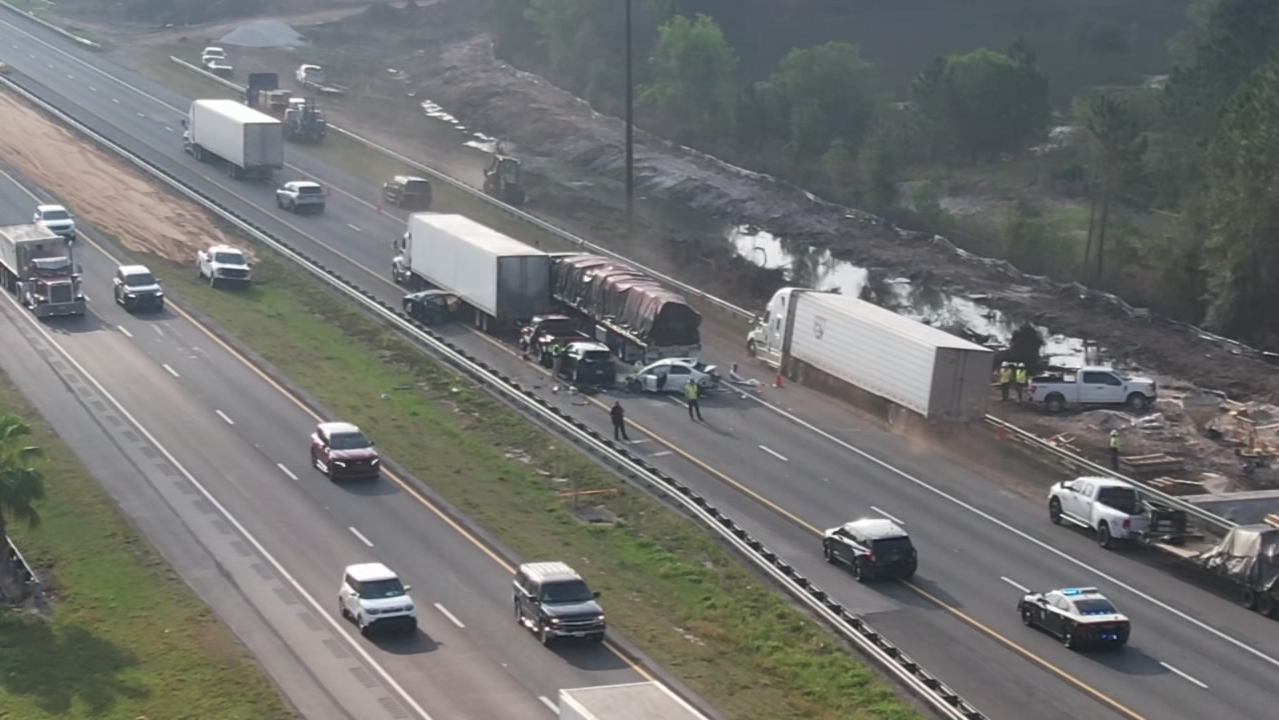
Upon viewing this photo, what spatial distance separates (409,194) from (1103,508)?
2109 inches

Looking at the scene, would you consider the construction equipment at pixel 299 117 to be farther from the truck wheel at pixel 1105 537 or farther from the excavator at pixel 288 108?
the truck wheel at pixel 1105 537

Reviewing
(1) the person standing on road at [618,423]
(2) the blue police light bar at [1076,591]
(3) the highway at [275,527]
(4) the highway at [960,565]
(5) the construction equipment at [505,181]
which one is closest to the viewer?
(3) the highway at [275,527]

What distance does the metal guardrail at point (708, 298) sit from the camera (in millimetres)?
51469

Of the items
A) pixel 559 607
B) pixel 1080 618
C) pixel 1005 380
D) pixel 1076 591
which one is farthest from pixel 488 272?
→ pixel 1080 618

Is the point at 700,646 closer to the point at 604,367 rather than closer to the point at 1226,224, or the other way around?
the point at 604,367

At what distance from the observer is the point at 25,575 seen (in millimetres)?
43750

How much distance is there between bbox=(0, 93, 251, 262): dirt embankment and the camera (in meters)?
83.6

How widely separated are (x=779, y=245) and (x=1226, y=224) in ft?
97.4

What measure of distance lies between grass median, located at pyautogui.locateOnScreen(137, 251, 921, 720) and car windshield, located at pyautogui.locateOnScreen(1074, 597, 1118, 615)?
542 centimetres

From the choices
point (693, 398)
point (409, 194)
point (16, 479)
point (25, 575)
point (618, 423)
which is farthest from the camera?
point (409, 194)

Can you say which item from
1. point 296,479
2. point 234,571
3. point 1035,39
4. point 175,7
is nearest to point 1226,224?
point 296,479

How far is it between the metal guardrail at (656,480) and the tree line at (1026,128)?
1393 inches

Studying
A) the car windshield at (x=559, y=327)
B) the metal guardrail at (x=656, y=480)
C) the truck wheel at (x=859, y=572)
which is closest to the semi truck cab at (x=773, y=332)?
the car windshield at (x=559, y=327)

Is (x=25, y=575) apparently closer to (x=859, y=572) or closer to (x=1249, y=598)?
(x=859, y=572)
